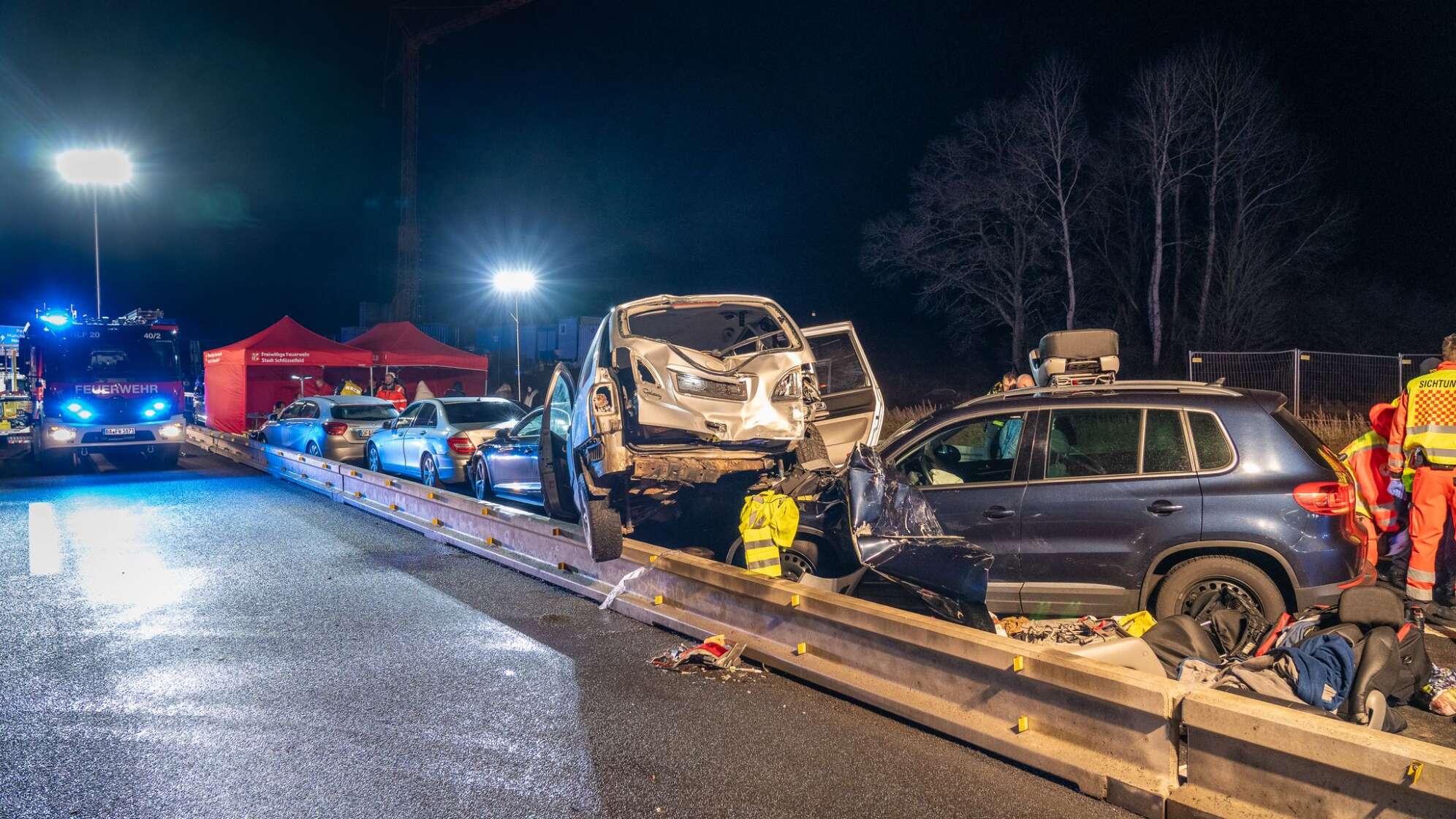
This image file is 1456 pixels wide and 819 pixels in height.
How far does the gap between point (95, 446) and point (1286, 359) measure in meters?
23.2

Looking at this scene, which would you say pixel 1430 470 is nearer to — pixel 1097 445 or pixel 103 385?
pixel 1097 445

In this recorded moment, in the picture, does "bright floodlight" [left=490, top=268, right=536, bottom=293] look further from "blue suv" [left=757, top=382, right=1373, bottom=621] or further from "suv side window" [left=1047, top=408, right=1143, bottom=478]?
"suv side window" [left=1047, top=408, right=1143, bottom=478]

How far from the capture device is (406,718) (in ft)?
15.1

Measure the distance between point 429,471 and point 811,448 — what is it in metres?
7.95

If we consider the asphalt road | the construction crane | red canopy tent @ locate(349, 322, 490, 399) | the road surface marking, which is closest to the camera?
A: the asphalt road

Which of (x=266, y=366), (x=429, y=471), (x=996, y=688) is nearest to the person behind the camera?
(x=996, y=688)

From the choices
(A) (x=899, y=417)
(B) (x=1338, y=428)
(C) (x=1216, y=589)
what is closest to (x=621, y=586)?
(C) (x=1216, y=589)

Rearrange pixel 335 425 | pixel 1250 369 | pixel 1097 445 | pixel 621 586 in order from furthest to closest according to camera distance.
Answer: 1. pixel 1250 369
2. pixel 335 425
3. pixel 621 586
4. pixel 1097 445

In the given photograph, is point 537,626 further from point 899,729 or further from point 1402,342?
point 1402,342

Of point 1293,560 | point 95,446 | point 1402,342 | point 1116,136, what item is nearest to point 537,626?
point 1293,560

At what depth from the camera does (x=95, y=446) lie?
17.4m

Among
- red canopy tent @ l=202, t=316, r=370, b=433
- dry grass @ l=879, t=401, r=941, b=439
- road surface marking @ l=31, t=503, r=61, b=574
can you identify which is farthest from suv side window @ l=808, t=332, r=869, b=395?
red canopy tent @ l=202, t=316, r=370, b=433

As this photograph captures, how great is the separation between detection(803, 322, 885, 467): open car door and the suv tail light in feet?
9.94

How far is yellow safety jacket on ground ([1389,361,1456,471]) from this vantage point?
6.39 m
